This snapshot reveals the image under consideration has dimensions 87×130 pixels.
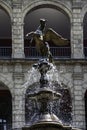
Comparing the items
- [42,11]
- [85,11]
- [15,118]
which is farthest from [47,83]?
[42,11]

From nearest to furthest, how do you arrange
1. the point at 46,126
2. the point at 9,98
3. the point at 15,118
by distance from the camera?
the point at 46,126 < the point at 15,118 < the point at 9,98

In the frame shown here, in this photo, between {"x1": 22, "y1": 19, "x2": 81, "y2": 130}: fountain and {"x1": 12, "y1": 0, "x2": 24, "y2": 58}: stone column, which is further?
{"x1": 12, "y1": 0, "x2": 24, "y2": 58}: stone column

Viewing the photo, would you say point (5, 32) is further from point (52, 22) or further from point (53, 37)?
point (53, 37)

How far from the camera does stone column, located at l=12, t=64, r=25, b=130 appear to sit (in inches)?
1060

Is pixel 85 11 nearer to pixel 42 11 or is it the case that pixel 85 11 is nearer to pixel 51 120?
pixel 42 11

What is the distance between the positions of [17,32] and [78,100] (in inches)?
165

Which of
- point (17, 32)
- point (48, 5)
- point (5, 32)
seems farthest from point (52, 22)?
point (17, 32)

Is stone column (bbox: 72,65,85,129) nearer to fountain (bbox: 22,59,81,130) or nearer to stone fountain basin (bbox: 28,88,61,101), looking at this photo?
fountain (bbox: 22,59,81,130)

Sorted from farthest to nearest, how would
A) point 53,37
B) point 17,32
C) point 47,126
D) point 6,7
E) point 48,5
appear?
point 48,5, point 6,7, point 17,32, point 53,37, point 47,126

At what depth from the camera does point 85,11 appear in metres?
28.6

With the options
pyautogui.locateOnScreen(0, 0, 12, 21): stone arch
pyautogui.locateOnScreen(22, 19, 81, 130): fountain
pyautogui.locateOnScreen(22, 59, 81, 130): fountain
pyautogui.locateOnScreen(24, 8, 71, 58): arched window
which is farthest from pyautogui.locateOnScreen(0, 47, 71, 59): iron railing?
pyautogui.locateOnScreen(22, 59, 81, 130): fountain

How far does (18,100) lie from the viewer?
89.1 feet

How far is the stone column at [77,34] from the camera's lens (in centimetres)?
2794

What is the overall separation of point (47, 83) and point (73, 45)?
1112cm
